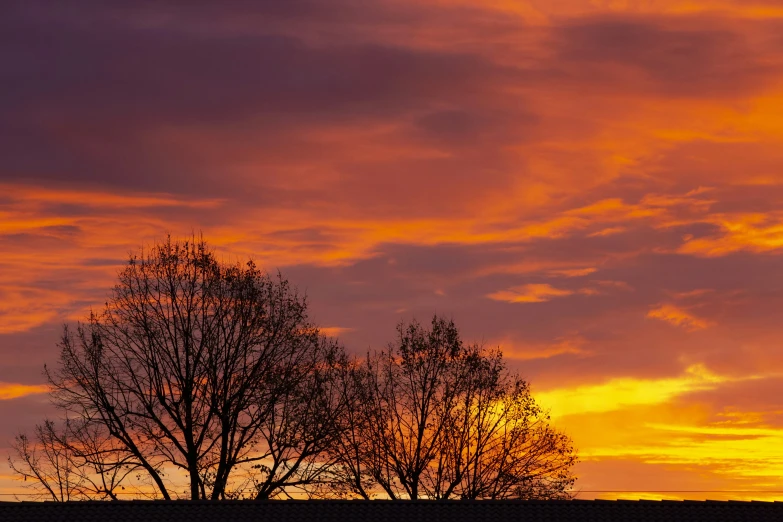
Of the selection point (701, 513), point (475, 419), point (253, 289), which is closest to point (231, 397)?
point (253, 289)

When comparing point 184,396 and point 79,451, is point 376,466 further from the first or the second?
point 79,451

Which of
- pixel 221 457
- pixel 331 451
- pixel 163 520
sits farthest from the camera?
pixel 331 451

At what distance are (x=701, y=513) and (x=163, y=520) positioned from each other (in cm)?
1758

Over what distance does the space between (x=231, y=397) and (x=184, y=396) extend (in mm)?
2234

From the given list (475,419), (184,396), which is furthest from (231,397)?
(475,419)

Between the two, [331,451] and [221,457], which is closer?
[221,457]

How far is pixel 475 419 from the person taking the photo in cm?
5725

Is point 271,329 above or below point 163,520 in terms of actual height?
above

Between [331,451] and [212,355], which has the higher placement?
[212,355]

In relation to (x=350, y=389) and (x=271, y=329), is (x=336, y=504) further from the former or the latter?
(x=350, y=389)

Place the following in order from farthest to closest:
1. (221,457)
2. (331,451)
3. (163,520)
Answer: (331,451)
(221,457)
(163,520)

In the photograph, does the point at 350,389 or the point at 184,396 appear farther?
the point at 350,389

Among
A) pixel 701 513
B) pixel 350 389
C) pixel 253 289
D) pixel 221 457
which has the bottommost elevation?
pixel 701 513

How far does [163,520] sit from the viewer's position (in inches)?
1336
